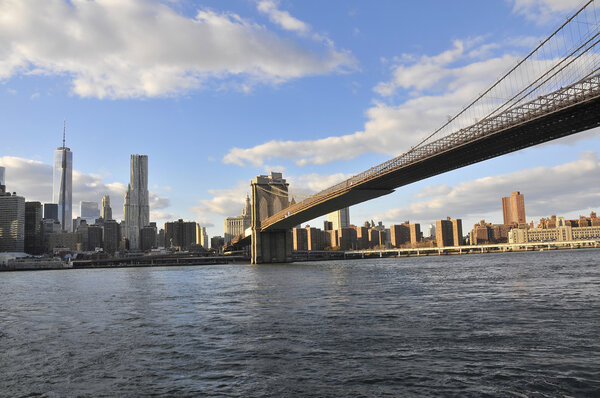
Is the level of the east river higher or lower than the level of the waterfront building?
lower

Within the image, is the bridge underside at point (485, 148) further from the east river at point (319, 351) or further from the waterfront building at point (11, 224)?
the waterfront building at point (11, 224)

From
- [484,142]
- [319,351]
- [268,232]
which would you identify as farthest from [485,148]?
[268,232]

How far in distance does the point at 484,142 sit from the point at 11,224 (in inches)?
8235

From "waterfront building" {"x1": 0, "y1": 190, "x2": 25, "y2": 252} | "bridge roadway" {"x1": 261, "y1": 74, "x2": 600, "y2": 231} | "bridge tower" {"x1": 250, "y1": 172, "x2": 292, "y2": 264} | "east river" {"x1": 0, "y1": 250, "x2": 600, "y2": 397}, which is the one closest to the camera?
"east river" {"x1": 0, "y1": 250, "x2": 600, "y2": 397}

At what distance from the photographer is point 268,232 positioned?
103 m

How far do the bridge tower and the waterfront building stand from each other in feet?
452

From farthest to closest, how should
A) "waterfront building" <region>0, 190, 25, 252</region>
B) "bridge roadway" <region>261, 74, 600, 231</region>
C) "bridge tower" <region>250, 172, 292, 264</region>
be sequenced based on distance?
"waterfront building" <region>0, 190, 25, 252</region> < "bridge tower" <region>250, 172, 292, 264</region> < "bridge roadway" <region>261, 74, 600, 231</region>

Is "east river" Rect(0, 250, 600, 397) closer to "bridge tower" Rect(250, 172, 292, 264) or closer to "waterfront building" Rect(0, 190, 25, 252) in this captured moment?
"bridge tower" Rect(250, 172, 292, 264)

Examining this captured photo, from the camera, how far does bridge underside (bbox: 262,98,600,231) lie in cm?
3616

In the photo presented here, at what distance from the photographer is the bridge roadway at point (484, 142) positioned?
34.5 meters

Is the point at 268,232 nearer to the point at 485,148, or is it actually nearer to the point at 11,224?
the point at 485,148

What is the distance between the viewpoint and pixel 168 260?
162250mm

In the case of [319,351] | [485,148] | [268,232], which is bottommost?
[319,351]

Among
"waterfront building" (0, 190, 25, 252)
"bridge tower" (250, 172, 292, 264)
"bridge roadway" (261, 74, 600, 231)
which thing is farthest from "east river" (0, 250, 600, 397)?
"waterfront building" (0, 190, 25, 252)
